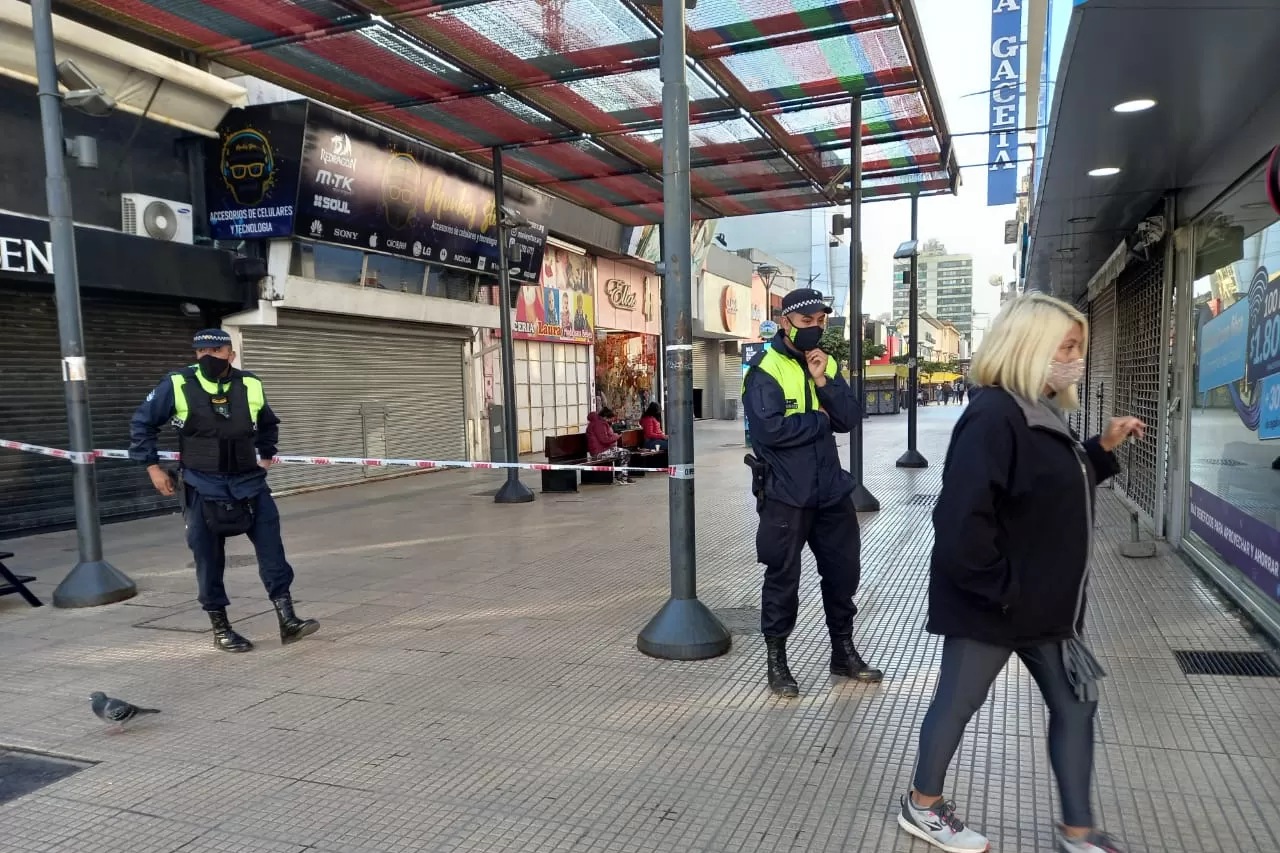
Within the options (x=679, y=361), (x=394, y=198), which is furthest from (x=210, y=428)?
(x=394, y=198)

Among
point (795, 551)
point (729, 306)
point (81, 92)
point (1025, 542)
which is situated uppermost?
point (729, 306)

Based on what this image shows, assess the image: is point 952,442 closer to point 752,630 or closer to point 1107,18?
point 1107,18

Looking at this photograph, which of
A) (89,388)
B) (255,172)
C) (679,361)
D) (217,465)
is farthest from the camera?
(255,172)

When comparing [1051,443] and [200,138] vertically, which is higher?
[200,138]

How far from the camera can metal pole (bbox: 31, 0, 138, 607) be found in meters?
A: 5.99

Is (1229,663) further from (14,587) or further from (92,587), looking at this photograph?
(14,587)

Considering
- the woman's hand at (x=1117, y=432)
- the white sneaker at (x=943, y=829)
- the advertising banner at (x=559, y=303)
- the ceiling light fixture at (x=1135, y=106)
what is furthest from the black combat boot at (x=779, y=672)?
the advertising banner at (x=559, y=303)

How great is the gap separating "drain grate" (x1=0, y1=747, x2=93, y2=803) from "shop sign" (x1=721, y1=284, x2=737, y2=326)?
3049cm

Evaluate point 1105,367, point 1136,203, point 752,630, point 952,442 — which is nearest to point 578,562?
point 752,630

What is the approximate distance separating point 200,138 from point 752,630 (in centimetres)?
939

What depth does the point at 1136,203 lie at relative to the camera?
781cm

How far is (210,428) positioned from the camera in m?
4.88

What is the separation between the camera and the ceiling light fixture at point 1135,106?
193 inches

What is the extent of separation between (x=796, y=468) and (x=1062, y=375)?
58.8 inches
